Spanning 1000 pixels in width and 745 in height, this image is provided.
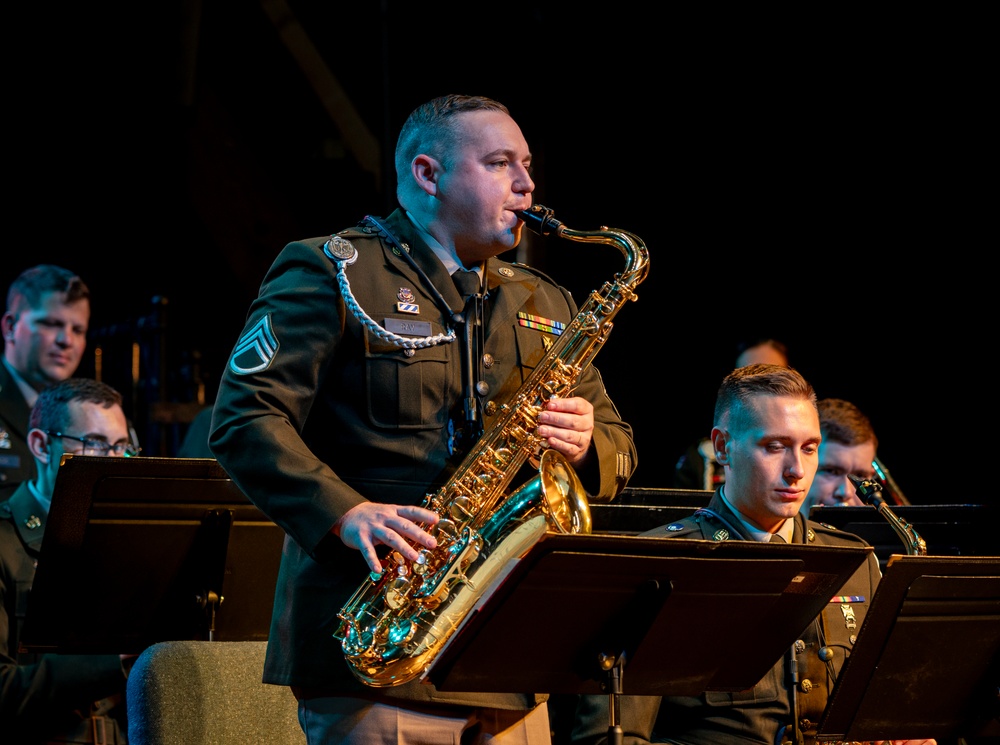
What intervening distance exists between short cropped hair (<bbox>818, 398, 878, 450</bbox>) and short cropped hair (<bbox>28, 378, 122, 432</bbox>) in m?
3.16

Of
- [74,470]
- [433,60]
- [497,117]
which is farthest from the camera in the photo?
[433,60]

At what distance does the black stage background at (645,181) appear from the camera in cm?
606

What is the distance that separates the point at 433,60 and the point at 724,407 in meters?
2.72

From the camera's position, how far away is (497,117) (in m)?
3.02

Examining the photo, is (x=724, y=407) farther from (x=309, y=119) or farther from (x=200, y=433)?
(x=309, y=119)

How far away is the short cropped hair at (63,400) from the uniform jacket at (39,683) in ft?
1.70

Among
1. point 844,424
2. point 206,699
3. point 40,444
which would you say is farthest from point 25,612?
point 844,424

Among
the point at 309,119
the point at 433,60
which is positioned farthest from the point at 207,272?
the point at 433,60

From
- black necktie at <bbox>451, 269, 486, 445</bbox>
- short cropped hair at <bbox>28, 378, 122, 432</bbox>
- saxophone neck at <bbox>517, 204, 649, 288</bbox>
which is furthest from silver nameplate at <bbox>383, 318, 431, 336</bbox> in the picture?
short cropped hair at <bbox>28, 378, 122, 432</bbox>

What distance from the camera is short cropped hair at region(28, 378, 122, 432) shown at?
4.78 metres

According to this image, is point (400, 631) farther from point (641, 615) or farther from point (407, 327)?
point (407, 327)

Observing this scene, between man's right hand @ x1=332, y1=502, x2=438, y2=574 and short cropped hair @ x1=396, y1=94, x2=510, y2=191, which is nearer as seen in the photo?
man's right hand @ x1=332, y1=502, x2=438, y2=574

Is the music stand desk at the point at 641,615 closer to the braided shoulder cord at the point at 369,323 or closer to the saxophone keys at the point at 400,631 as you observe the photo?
the saxophone keys at the point at 400,631

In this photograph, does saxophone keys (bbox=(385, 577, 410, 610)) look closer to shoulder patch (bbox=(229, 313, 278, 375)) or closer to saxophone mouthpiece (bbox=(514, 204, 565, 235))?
shoulder patch (bbox=(229, 313, 278, 375))
